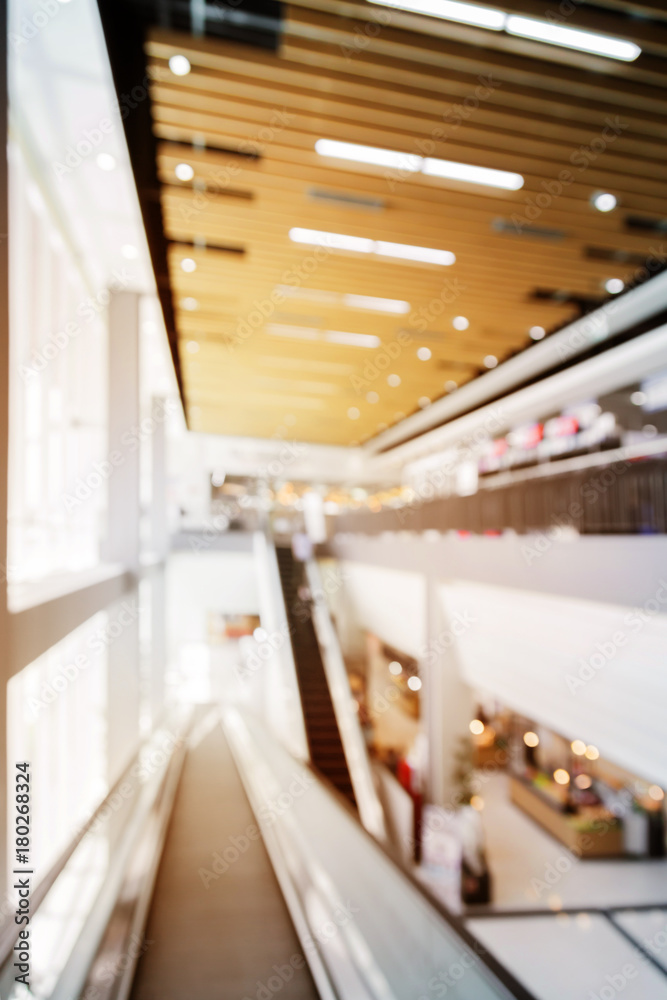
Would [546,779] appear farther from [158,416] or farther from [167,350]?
[158,416]

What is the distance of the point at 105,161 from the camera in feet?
18.7

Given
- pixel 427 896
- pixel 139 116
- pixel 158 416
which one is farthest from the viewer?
pixel 158 416

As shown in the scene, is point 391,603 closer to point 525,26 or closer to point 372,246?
point 372,246

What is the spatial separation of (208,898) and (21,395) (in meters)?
3.91

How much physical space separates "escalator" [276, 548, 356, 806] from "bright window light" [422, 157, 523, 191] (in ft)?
26.7

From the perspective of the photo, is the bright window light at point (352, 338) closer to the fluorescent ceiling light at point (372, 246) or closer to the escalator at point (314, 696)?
the fluorescent ceiling light at point (372, 246)

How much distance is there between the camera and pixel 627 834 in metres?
8.93

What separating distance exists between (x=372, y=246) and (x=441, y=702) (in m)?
6.60

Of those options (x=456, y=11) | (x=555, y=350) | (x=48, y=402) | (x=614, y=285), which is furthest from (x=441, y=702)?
(x=456, y=11)

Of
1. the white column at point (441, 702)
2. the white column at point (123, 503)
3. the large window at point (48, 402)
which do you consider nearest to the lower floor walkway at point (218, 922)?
the white column at point (123, 503)

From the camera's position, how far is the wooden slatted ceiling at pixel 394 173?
4.31 m

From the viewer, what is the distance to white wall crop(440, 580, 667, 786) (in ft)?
18.2

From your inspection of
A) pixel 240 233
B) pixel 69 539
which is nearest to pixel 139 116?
pixel 240 233

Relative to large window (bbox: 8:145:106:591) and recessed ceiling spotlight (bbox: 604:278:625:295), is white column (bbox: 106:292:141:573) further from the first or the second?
recessed ceiling spotlight (bbox: 604:278:625:295)
